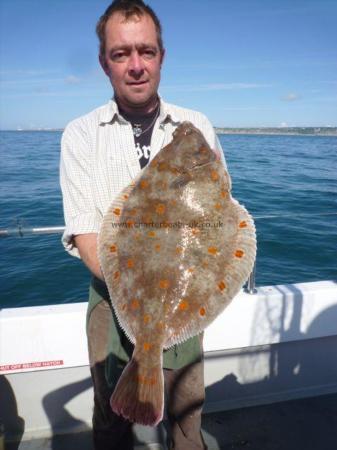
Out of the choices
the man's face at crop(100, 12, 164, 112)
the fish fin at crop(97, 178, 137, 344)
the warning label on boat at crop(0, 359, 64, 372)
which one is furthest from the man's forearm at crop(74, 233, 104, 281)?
the warning label on boat at crop(0, 359, 64, 372)

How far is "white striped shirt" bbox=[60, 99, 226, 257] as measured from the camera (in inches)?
87.6

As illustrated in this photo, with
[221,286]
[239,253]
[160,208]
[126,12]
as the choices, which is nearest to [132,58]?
[126,12]

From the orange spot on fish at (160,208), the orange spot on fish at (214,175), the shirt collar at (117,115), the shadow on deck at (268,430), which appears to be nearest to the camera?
the orange spot on fish at (160,208)

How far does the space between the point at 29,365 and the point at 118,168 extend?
200cm

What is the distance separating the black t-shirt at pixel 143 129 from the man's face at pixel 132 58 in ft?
0.54

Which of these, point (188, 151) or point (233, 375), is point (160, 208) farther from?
point (233, 375)

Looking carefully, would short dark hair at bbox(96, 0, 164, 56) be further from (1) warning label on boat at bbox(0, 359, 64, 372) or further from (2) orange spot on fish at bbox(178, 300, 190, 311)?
(1) warning label on boat at bbox(0, 359, 64, 372)

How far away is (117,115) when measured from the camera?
2.37 m

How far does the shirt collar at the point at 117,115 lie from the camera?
2.36 meters

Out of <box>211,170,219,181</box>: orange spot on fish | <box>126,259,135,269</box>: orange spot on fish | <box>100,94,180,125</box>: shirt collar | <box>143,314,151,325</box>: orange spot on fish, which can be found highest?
<box>100,94,180,125</box>: shirt collar

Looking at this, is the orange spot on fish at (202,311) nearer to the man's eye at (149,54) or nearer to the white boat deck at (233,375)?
the white boat deck at (233,375)

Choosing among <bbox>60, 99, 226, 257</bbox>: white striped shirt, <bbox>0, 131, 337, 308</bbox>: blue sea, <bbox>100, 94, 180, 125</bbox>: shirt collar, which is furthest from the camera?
<bbox>0, 131, 337, 308</bbox>: blue sea

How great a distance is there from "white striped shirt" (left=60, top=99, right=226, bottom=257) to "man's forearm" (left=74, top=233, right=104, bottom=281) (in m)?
0.04

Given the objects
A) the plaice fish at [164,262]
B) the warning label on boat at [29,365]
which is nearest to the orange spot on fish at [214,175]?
the plaice fish at [164,262]
